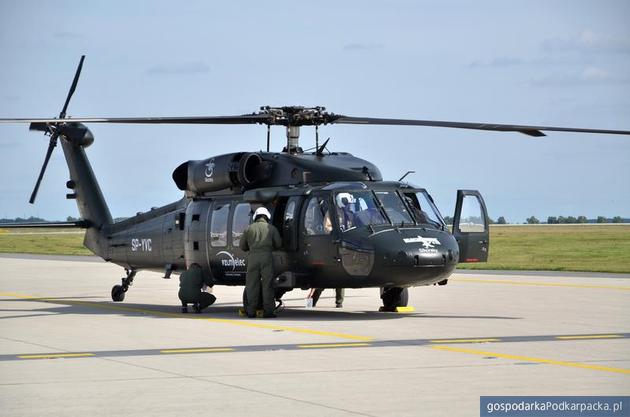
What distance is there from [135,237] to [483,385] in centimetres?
1411

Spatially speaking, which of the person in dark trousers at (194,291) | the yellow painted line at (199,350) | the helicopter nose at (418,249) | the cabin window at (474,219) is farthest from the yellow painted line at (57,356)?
the cabin window at (474,219)

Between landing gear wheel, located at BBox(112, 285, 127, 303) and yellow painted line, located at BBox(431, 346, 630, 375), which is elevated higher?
landing gear wheel, located at BBox(112, 285, 127, 303)

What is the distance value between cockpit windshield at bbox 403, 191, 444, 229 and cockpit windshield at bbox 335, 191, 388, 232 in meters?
0.70

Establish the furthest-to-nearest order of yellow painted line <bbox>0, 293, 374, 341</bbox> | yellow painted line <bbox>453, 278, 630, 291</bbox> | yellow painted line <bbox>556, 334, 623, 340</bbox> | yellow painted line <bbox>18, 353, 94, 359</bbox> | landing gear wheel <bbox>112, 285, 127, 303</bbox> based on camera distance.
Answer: yellow painted line <bbox>453, 278, 630, 291</bbox> → landing gear wheel <bbox>112, 285, 127, 303</bbox> → yellow painted line <bbox>0, 293, 374, 341</bbox> → yellow painted line <bbox>556, 334, 623, 340</bbox> → yellow painted line <bbox>18, 353, 94, 359</bbox>

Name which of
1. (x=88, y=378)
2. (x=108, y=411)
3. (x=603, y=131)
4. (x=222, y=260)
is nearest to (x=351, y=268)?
(x=222, y=260)

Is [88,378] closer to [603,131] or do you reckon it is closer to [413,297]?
[603,131]

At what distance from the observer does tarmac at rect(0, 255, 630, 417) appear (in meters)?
10.1

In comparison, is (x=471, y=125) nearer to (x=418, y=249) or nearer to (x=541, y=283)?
(x=418, y=249)

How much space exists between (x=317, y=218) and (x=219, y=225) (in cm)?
257

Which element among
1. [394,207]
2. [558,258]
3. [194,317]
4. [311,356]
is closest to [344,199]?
[394,207]

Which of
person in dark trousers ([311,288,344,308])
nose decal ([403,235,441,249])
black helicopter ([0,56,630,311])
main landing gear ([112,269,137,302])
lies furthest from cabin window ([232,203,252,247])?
main landing gear ([112,269,137,302])

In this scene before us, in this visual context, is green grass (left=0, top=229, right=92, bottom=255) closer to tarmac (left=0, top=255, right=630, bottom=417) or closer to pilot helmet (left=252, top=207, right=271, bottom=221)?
tarmac (left=0, top=255, right=630, bottom=417)

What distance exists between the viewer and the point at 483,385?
10852 millimetres

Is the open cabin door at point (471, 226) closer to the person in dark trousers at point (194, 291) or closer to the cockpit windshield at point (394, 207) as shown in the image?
the cockpit windshield at point (394, 207)
